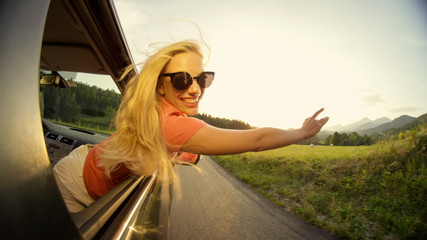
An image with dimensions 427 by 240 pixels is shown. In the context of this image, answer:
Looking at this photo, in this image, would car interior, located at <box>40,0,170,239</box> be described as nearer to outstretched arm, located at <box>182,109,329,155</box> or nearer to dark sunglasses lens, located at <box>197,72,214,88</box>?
outstretched arm, located at <box>182,109,329,155</box>

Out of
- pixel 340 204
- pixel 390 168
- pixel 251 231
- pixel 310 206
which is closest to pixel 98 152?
pixel 251 231

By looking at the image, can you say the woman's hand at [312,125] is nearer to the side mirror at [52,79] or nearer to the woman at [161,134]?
the woman at [161,134]

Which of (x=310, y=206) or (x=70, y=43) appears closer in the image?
(x=70, y=43)

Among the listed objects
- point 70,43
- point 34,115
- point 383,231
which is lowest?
point 383,231

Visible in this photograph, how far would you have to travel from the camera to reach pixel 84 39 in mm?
2033

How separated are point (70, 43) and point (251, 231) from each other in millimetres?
3684

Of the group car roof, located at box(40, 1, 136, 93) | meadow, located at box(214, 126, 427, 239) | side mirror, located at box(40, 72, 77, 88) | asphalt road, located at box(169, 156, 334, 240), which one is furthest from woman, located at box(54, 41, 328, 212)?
meadow, located at box(214, 126, 427, 239)

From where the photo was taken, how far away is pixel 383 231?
3287mm

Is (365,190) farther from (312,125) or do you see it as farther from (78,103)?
(78,103)

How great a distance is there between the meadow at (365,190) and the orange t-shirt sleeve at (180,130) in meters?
3.61

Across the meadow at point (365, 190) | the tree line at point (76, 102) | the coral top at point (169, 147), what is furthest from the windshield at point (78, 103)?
the meadow at point (365, 190)

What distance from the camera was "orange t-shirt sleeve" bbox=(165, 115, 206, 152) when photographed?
1.09 meters

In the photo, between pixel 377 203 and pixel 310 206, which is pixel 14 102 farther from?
pixel 377 203

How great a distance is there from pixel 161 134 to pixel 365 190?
5.62 m
